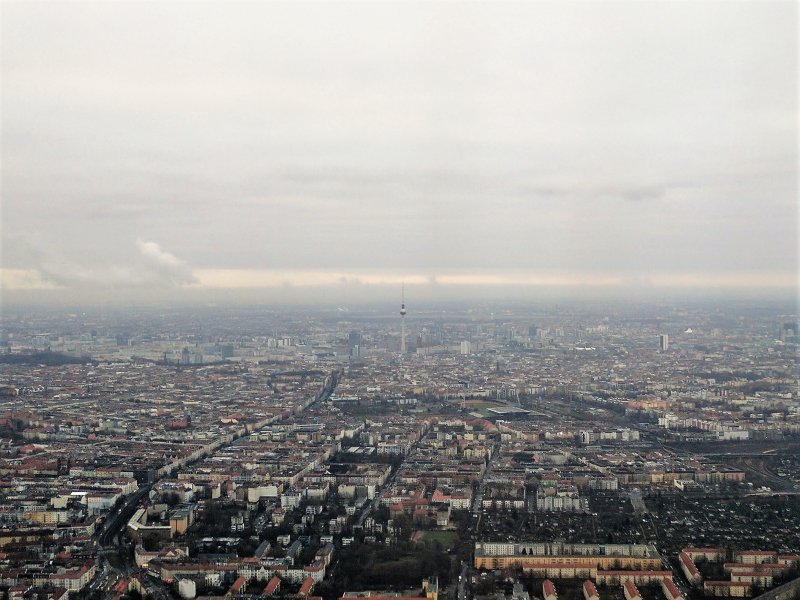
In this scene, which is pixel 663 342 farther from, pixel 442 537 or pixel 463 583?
pixel 463 583

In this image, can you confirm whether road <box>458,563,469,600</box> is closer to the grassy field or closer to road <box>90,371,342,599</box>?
the grassy field

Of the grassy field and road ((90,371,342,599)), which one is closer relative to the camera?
road ((90,371,342,599))

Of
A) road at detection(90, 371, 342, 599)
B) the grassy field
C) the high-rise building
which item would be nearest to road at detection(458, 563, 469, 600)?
the grassy field

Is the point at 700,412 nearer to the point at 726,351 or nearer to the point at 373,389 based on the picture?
the point at 373,389

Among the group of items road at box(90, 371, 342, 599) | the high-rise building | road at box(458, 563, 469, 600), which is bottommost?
road at box(90, 371, 342, 599)

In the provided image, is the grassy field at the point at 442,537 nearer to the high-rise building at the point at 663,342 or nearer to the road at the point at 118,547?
the road at the point at 118,547

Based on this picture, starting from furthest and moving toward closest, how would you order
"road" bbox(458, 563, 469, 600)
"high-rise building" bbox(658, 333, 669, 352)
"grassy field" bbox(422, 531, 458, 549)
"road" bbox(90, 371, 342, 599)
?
"high-rise building" bbox(658, 333, 669, 352) → "grassy field" bbox(422, 531, 458, 549) → "road" bbox(90, 371, 342, 599) → "road" bbox(458, 563, 469, 600)

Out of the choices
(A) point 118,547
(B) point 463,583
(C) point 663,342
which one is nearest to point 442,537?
(B) point 463,583

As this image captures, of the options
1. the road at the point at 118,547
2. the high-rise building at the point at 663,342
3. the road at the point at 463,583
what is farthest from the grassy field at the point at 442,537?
the high-rise building at the point at 663,342

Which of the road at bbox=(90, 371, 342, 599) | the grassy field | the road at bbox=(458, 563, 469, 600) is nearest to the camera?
the road at bbox=(458, 563, 469, 600)

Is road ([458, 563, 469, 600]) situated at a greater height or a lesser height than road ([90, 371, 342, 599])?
greater

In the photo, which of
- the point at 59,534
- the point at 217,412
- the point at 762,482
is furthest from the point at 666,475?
the point at 217,412
